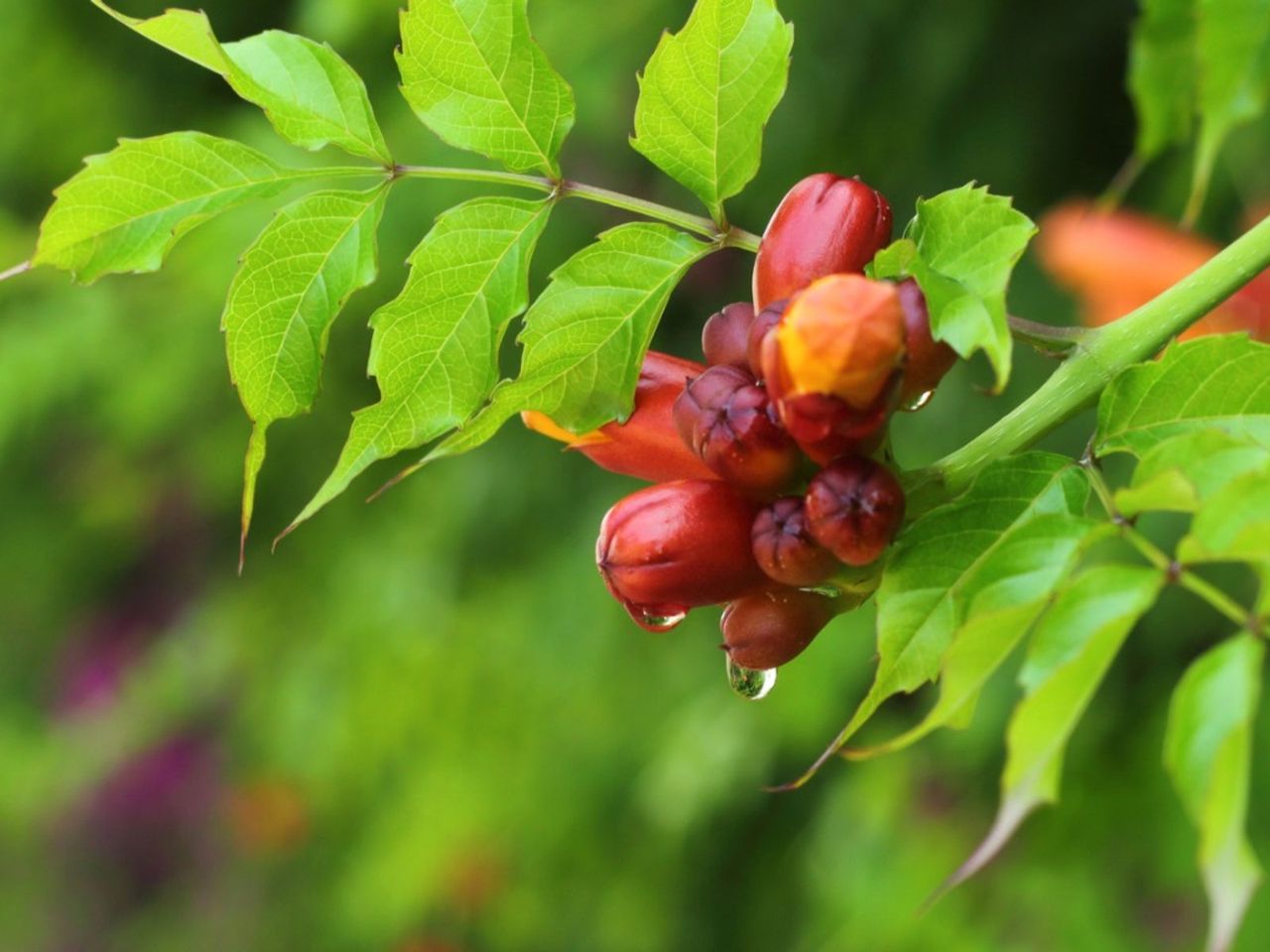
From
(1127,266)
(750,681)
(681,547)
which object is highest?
(681,547)

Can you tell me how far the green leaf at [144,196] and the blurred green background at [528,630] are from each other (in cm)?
175

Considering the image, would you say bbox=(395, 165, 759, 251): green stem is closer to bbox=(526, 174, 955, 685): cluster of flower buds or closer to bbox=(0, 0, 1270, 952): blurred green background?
bbox=(526, 174, 955, 685): cluster of flower buds

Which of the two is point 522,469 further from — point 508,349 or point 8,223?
point 8,223

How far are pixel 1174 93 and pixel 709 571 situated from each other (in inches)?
36.3

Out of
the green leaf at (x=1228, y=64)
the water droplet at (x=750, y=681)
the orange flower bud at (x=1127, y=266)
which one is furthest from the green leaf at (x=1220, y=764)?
the orange flower bud at (x=1127, y=266)

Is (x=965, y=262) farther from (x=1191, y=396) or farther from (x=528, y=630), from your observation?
(x=528, y=630)

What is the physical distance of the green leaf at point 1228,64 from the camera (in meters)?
1.29

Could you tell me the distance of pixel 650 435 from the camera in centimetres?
84

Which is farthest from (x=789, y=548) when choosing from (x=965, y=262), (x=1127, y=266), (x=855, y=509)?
(x=1127, y=266)

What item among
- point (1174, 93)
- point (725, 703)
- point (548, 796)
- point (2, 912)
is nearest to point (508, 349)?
point (725, 703)

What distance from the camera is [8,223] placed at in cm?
329

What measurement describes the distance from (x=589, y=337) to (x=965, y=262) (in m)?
0.21

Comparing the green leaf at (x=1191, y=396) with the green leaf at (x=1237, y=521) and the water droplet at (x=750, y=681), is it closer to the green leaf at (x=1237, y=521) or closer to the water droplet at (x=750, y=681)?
the green leaf at (x=1237, y=521)

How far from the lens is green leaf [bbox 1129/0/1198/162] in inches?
55.9
